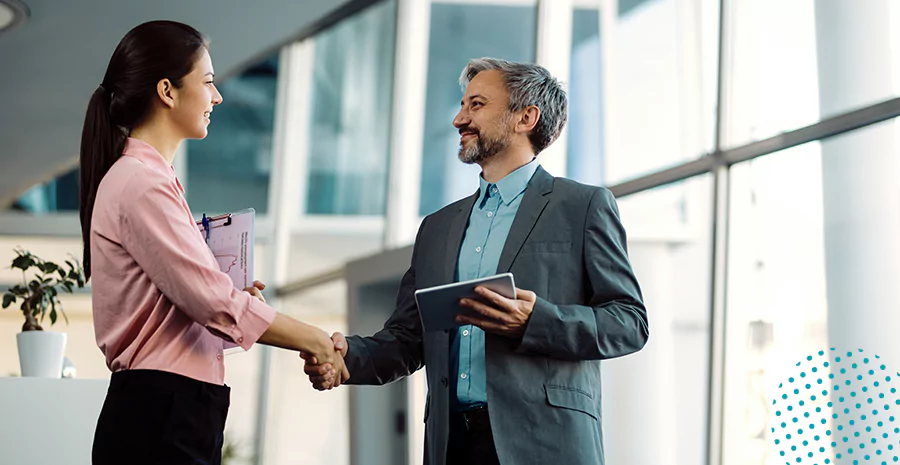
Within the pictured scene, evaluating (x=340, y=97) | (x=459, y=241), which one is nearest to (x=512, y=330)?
(x=459, y=241)

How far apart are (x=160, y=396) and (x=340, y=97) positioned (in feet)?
20.8

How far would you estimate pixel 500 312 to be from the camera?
2008 millimetres

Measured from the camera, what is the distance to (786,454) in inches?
147

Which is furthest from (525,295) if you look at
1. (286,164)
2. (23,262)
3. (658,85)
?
(286,164)

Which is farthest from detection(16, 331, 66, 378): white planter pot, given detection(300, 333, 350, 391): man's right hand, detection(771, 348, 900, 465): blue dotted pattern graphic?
detection(771, 348, 900, 465): blue dotted pattern graphic

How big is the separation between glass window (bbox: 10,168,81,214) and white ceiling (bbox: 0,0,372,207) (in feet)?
2.71

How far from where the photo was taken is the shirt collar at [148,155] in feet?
6.07

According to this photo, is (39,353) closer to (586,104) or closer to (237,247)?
(237,247)

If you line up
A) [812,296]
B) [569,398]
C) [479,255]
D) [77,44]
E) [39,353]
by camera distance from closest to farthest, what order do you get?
1. [569,398]
2. [479,255]
3. [39,353]
4. [812,296]
5. [77,44]

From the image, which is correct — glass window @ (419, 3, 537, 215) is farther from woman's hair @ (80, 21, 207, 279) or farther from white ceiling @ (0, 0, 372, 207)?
woman's hair @ (80, 21, 207, 279)

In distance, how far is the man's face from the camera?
8.18 ft

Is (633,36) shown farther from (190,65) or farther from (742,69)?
(190,65)

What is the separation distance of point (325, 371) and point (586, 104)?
3.31m

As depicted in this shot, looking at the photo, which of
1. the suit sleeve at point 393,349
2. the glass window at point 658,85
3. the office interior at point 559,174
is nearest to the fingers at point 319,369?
the suit sleeve at point 393,349
